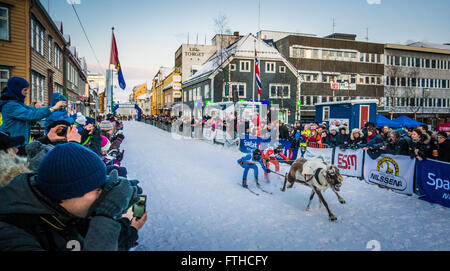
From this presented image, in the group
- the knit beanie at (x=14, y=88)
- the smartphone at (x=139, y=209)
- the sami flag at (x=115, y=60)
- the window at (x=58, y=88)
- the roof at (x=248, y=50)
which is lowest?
the smartphone at (x=139, y=209)

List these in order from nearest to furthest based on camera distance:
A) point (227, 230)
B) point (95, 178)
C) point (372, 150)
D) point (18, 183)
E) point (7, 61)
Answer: point (18, 183), point (95, 178), point (227, 230), point (372, 150), point (7, 61)

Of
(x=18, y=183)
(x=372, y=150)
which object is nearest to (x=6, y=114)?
(x=18, y=183)

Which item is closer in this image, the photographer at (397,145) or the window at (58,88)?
Answer: the photographer at (397,145)

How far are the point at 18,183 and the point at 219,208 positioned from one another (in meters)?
5.01

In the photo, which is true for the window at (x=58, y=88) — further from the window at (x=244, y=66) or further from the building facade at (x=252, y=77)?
the window at (x=244, y=66)

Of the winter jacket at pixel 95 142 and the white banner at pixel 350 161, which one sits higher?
the winter jacket at pixel 95 142

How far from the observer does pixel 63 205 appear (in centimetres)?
132

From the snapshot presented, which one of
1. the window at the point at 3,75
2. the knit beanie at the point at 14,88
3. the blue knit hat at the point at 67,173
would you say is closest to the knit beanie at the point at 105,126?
the knit beanie at the point at 14,88

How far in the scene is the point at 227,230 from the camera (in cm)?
478

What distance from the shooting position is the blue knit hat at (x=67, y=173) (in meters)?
1.21

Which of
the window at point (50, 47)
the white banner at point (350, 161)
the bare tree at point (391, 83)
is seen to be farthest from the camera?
the bare tree at point (391, 83)

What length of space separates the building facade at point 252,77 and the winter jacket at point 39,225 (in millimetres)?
32492

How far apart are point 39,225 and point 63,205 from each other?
0.12 m
